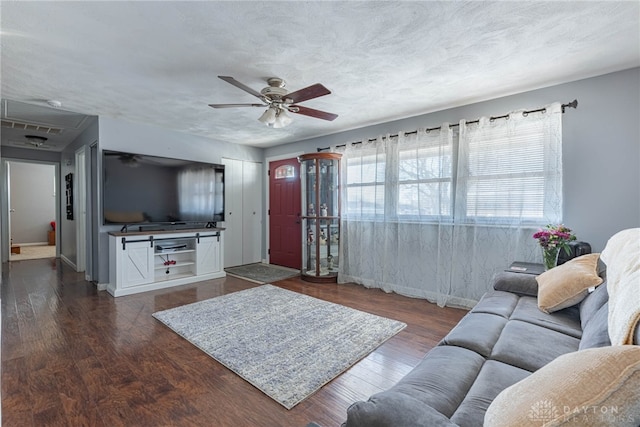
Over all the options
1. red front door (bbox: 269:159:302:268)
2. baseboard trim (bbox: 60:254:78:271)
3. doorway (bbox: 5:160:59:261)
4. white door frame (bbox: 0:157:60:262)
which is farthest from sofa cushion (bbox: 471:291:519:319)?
doorway (bbox: 5:160:59:261)

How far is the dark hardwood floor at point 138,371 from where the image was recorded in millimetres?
1661

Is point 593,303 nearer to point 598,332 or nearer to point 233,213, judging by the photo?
point 598,332

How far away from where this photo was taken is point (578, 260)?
2.12 metres

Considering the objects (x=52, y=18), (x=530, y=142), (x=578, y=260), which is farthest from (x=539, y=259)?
(x=52, y=18)

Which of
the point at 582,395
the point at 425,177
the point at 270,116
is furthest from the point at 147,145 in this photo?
the point at 582,395

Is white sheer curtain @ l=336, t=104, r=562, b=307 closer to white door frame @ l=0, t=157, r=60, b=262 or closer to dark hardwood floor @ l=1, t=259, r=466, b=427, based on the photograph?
dark hardwood floor @ l=1, t=259, r=466, b=427

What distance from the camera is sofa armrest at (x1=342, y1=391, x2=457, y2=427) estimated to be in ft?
2.74

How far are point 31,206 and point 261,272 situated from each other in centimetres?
775

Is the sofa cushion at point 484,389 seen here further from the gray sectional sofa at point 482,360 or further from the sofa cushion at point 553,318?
the sofa cushion at point 553,318

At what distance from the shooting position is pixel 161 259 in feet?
14.6

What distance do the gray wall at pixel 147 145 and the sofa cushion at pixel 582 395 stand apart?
475 cm

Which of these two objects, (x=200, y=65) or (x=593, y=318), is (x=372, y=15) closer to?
(x=200, y=65)

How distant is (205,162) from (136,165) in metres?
1.11

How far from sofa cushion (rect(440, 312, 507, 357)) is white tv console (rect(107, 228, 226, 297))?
3899 mm
